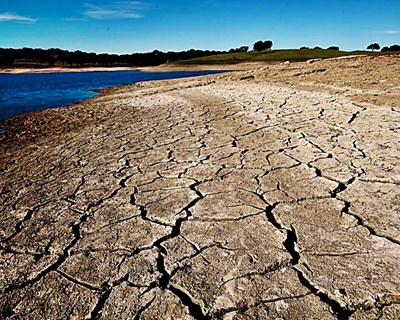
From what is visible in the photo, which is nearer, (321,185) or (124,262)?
(124,262)

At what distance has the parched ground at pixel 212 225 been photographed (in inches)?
62.2

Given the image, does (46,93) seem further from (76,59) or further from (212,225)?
(76,59)

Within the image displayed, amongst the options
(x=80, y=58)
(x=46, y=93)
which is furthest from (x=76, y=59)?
(x=46, y=93)

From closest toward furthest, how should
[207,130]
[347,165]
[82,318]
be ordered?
[82,318]
[347,165]
[207,130]

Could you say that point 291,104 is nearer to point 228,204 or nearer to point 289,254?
point 228,204

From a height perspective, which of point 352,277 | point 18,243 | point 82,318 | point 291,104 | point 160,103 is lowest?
point 160,103

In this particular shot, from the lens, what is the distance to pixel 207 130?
489 cm

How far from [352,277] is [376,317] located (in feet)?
0.83

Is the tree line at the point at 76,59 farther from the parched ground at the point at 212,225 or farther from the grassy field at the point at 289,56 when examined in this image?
the parched ground at the point at 212,225

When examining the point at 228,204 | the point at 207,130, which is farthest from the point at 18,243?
the point at 207,130

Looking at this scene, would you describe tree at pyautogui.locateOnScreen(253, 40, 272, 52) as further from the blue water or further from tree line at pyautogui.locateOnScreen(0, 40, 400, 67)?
the blue water

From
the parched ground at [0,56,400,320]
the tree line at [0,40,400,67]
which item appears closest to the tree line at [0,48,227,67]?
the tree line at [0,40,400,67]

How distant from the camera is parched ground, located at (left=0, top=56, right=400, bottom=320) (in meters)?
1.58

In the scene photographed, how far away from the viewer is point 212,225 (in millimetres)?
2205
